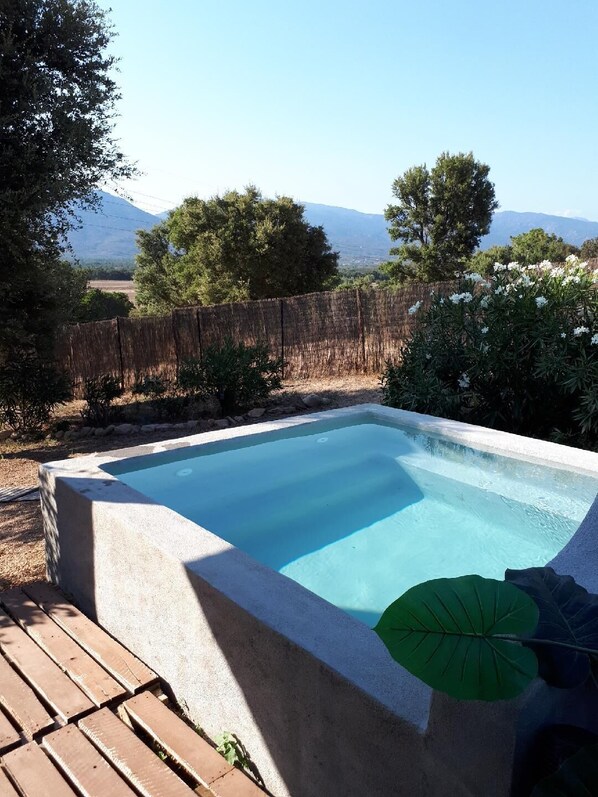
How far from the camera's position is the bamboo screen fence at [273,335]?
10188 mm

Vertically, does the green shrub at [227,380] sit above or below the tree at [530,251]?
below

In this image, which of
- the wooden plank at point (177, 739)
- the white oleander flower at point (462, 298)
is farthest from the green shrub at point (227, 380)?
the wooden plank at point (177, 739)

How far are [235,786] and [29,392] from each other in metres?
Result: 6.39

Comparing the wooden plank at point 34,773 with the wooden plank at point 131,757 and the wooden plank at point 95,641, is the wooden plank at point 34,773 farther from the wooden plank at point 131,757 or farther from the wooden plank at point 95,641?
the wooden plank at point 95,641

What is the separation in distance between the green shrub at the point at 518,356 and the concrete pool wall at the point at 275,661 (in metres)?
2.77

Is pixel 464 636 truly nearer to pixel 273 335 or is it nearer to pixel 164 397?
pixel 164 397

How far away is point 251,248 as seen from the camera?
64.8ft

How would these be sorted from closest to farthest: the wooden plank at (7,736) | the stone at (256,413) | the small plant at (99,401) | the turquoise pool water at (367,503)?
1. the wooden plank at (7,736)
2. the turquoise pool water at (367,503)
3. the stone at (256,413)
4. the small plant at (99,401)

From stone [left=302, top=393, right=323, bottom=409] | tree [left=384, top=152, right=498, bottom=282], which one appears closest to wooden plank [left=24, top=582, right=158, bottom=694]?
stone [left=302, top=393, right=323, bottom=409]

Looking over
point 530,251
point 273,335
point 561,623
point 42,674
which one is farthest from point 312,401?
point 530,251

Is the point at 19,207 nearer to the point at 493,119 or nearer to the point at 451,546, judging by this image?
the point at 451,546

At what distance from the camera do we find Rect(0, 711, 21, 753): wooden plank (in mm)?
2098

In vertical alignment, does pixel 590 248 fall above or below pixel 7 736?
above

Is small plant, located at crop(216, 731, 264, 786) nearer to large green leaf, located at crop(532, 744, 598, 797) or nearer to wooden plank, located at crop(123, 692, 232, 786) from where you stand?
wooden plank, located at crop(123, 692, 232, 786)
